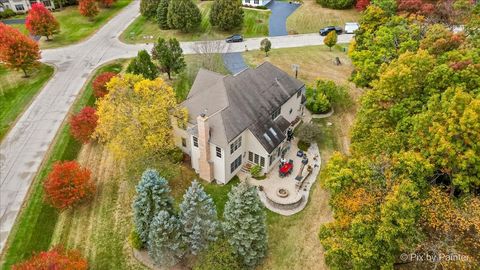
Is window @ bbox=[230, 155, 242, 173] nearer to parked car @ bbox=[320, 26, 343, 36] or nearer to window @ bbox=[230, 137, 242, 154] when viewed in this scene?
window @ bbox=[230, 137, 242, 154]

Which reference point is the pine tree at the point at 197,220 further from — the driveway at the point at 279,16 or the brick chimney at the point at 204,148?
the driveway at the point at 279,16

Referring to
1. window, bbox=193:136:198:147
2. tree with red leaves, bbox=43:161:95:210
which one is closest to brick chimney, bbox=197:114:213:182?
window, bbox=193:136:198:147

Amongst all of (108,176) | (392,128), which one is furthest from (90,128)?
(392,128)

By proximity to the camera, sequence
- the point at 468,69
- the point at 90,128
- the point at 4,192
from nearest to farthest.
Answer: the point at 468,69
the point at 4,192
the point at 90,128

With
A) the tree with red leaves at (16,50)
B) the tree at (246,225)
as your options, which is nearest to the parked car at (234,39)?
the tree with red leaves at (16,50)

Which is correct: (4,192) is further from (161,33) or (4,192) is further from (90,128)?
(161,33)

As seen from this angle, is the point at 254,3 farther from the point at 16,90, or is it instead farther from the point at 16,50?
the point at 16,90
